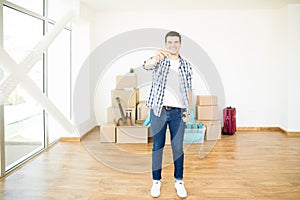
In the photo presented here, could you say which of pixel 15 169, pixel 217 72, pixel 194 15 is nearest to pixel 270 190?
pixel 15 169

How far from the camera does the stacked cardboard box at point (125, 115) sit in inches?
155

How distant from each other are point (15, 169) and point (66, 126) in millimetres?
1550

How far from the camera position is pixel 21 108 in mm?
3133

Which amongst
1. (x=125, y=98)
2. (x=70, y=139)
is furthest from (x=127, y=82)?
(x=70, y=139)

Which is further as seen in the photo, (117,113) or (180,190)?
(117,113)

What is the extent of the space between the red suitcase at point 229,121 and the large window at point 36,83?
2482 millimetres

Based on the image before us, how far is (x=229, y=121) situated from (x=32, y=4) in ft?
10.7

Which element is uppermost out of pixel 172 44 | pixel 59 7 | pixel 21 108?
pixel 59 7

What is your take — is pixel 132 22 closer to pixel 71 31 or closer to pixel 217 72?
pixel 71 31

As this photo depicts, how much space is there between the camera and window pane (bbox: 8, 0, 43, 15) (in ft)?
9.43

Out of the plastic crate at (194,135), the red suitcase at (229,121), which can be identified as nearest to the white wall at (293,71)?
the red suitcase at (229,121)

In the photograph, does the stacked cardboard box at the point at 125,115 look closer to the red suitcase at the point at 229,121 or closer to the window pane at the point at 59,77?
the window pane at the point at 59,77

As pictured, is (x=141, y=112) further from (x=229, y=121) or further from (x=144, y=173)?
(x=144, y=173)

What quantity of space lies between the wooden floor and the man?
37 cm
